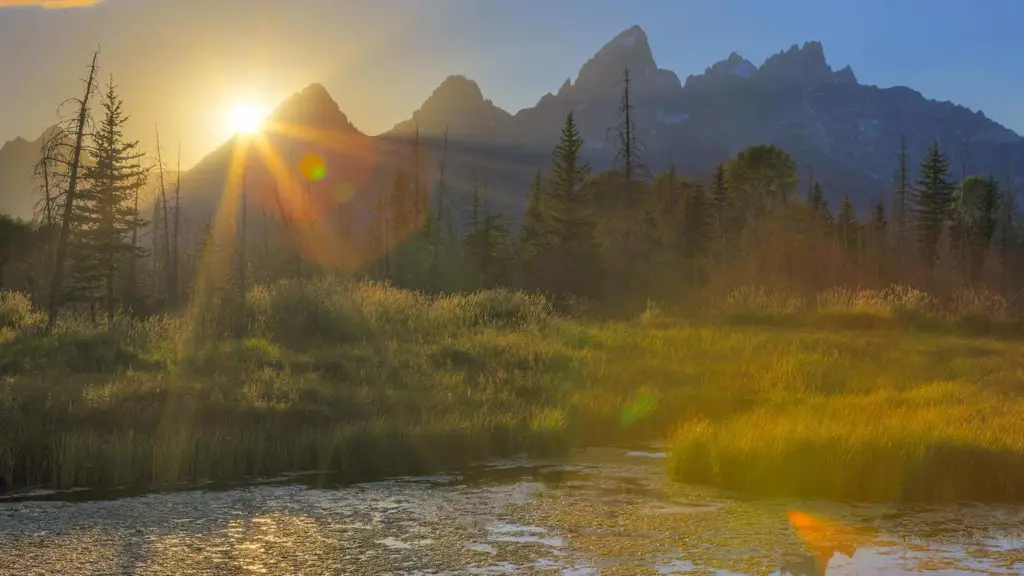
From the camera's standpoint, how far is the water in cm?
594

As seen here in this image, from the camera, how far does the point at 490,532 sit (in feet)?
22.9

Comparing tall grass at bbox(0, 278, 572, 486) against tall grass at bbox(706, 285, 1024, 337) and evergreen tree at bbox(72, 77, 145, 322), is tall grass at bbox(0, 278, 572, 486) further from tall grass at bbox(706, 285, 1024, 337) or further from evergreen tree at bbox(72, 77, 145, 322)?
evergreen tree at bbox(72, 77, 145, 322)

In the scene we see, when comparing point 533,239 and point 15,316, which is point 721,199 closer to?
point 533,239

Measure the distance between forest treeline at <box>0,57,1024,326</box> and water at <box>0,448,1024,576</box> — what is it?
56.4 ft

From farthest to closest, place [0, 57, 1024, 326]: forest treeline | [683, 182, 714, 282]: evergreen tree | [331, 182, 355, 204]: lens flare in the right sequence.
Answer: [331, 182, 355, 204]: lens flare → [683, 182, 714, 282]: evergreen tree → [0, 57, 1024, 326]: forest treeline

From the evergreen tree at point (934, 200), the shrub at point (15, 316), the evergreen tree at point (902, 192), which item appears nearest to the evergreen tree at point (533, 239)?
the evergreen tree at point (902, 192)

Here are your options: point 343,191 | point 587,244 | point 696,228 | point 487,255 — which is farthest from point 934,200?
point 343,191

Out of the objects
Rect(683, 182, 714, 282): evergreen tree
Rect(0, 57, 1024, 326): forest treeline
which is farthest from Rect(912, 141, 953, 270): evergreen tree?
Rect(683, 182, 714, 282): evergreen tree

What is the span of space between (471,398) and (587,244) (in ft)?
132

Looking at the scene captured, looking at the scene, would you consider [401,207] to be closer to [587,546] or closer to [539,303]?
[539,303]

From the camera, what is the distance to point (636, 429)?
509 inches

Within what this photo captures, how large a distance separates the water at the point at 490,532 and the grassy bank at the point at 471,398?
2.57 feet

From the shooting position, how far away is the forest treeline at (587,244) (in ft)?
121

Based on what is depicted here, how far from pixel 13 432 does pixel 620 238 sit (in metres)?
47.3
